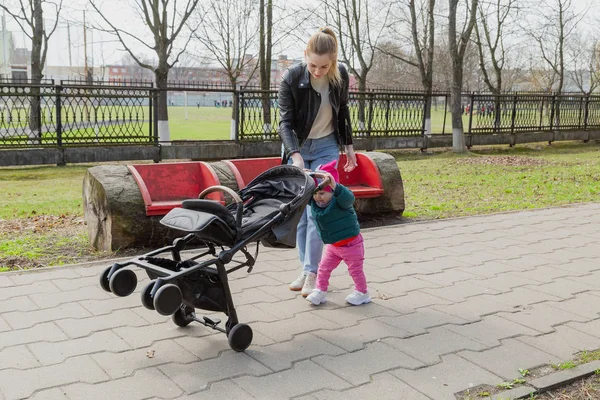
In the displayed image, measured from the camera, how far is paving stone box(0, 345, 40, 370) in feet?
11.3

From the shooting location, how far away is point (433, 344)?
3.85m

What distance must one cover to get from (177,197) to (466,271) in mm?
2831

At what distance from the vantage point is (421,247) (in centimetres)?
639

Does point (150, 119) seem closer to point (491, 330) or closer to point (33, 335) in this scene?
point (33, 335)

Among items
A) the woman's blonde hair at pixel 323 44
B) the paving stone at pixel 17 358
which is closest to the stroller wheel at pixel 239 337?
the paving stone at pixel 17 358

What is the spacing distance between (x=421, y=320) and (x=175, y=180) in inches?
126

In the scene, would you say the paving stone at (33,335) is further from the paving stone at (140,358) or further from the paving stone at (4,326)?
the paving stone at (140,358)

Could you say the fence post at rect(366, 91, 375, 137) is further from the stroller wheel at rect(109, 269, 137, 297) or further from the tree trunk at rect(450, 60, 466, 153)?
the stroller wheel at rect(109, 269, 137, 297)

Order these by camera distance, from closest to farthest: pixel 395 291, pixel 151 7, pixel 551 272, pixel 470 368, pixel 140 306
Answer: pixel 470 368 → pixel 140 306 → pixel 395 291 → pixel 551 272 → pixel 151 7

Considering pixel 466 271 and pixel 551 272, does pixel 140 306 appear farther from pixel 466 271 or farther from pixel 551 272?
pixel 551 272

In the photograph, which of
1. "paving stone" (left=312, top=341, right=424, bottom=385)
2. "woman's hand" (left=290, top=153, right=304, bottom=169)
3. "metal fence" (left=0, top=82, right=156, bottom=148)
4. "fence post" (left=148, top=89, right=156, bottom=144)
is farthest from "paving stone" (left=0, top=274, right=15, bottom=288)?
"fence post" (left=148, top=89, right=156, bottom=144)

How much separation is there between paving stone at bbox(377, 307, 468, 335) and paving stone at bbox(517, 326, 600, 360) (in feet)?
1.58

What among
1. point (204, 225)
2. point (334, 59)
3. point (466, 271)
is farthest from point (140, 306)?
point (466, 271)

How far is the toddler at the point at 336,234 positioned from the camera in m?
4.25
